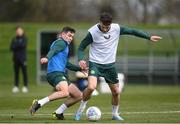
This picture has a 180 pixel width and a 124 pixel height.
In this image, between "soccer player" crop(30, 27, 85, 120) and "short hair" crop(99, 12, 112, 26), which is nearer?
"short hair" crop(99, 12, 112, 26)

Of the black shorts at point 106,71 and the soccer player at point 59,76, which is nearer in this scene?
the soccer player at point 59,76

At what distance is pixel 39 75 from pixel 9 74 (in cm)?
157

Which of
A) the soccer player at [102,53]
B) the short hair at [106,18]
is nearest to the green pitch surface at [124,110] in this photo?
the soccer player at [102,53]

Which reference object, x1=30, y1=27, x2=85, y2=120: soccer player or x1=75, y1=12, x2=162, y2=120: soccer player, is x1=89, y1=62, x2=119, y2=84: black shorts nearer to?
x1=75, y1=12, x2=162, y2=120: soccer player

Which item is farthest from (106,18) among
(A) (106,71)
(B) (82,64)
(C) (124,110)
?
(C) (124,110)

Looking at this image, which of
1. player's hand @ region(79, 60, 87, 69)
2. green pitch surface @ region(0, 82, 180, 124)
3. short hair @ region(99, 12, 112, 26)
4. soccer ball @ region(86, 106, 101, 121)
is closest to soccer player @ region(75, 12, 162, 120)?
player's hand @ region(79, 60, 87, 69)

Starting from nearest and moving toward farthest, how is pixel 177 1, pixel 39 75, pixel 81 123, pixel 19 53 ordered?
pixel 81 123 < pixel 19 53 < pixel 39 75 < pixel 177 1

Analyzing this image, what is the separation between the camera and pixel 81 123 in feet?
50.0

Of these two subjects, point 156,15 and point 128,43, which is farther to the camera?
point 156,15

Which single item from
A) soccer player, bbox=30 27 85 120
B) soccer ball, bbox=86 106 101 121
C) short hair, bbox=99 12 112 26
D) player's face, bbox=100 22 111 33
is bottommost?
soccer ball, bbox=86 106 101 121

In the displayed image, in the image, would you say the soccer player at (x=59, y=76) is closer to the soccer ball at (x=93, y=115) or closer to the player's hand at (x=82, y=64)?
the player's hand at (x=82, y=64)

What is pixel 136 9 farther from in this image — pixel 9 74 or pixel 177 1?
pixel 9 74

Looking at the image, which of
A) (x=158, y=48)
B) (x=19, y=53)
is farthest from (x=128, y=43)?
(x=19, y=53)

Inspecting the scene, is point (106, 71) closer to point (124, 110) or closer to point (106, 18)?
point (106, 18)
